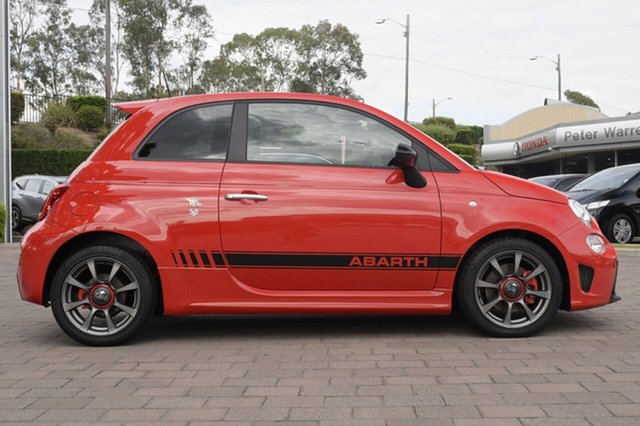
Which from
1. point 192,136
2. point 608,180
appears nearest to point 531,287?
point 192,136

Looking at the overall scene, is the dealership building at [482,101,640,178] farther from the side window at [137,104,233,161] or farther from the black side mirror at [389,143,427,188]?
the side window at [137,104,233,161]

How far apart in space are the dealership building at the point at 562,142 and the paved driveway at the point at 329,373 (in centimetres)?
2717

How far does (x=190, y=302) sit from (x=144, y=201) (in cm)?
75

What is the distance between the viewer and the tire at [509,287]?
4.70 m

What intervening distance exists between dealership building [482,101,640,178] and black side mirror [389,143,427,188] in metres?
27.5

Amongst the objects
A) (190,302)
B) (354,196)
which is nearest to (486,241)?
(354,196)

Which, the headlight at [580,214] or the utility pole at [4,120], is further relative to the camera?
the utility pole at [4,120]

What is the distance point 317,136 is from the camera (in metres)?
4.88

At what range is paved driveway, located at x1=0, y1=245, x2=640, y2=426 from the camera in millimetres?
3213

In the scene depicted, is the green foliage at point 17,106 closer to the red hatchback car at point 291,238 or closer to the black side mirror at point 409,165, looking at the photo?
the red hatchback car at point 291,238

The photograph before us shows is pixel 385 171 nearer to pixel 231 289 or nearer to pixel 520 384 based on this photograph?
pixel 231 289

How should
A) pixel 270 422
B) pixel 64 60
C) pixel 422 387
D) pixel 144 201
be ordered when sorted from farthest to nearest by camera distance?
1. pixel 64 60
2. pixel 144 201
3. pixel 422 387
4. pixel 270 422

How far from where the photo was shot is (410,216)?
464 centimetres

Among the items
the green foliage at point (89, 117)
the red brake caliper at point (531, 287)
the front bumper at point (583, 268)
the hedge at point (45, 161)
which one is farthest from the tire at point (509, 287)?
the green foliage at point (89, 117)
